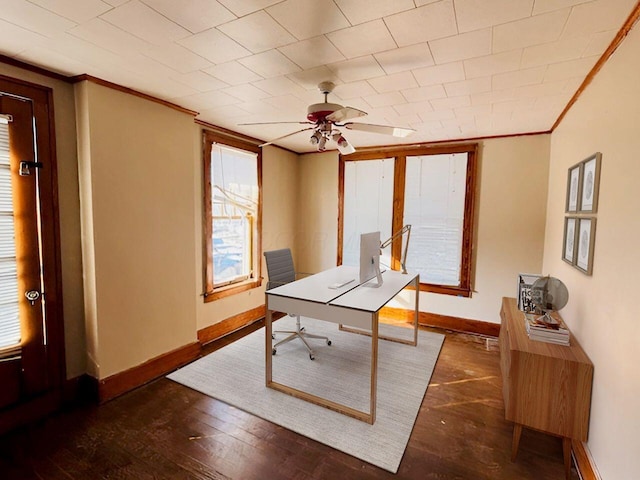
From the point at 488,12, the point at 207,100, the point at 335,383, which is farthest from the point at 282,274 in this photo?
the point at 488,12

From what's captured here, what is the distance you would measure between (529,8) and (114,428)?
3.43 meters

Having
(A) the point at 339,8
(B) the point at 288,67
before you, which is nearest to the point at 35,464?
(B) the point at 288,67

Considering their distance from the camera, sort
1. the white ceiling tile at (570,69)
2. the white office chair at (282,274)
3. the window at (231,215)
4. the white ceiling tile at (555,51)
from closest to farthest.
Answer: the white ceiling tile at (555,51) → the white ceiling tile at (570,69) → the white office chair at (282,274) → the window at (231,215)

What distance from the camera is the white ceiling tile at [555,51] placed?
1.73m

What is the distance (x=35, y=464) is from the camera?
189 cm

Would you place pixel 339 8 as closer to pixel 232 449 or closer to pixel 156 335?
pixel 232 449

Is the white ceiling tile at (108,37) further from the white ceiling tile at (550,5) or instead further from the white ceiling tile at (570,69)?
the white ceiling tile at (570,69)

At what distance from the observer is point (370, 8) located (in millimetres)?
1471

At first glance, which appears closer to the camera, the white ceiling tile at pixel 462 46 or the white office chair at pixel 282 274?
the white ceiling tile at pixel 462 46

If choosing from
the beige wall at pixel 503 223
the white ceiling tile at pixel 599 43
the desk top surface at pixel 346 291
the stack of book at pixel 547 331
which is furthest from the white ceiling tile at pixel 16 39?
the beige wall at pixel 503 223

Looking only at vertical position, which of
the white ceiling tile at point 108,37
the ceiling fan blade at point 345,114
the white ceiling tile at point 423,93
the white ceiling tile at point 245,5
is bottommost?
the ceiling fan blade at point 345,114

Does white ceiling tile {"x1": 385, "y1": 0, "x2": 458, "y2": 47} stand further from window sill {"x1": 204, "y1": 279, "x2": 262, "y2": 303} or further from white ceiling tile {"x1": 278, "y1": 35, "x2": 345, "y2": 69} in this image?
window sill {"x1": 204, "y1": 279, "x2": 262, "y2": 303}

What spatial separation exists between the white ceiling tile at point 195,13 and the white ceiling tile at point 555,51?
1678mm

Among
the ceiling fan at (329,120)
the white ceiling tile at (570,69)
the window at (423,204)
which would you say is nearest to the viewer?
the white ceiling tile at (570,69)
